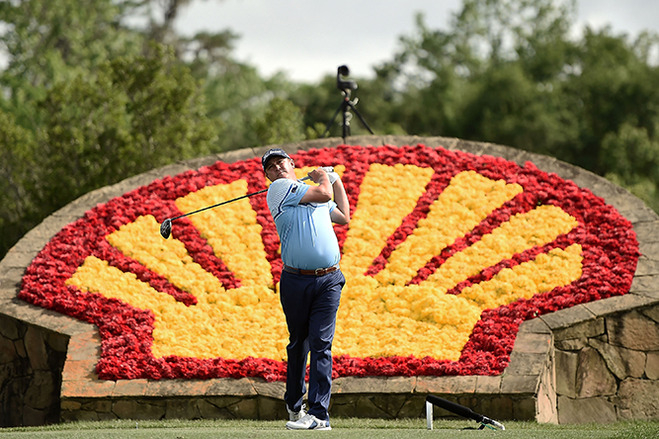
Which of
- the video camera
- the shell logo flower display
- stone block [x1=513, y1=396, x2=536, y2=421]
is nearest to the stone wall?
stone block [x1=513, y1=396, x2=536, y2=421]

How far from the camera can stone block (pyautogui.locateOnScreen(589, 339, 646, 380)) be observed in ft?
28.4

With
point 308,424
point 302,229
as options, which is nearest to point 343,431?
point 308,424

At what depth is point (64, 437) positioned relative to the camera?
18.4ft

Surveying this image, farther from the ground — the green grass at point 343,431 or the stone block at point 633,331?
the stone block at point 633,331

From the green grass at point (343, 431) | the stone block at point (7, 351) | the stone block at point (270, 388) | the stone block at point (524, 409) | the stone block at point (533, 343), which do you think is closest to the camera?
the green grass at point (343, 431)

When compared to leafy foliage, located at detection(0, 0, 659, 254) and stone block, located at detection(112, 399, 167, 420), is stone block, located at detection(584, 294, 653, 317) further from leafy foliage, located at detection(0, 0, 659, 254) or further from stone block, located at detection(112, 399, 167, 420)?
leafy foliage, located at detection(0, 0, 659, 254)

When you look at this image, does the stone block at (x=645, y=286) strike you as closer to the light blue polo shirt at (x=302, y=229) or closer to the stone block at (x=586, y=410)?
the stone block at (x=586, y=410)

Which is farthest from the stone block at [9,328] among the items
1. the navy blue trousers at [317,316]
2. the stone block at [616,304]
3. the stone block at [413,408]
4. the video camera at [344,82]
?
the video camera at [344,82]

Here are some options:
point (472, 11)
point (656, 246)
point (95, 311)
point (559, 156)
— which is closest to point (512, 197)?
point (656, 246)

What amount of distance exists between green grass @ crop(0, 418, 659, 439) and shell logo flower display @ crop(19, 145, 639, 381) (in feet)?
2.69

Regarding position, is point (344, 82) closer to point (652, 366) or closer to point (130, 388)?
point (652, 366)

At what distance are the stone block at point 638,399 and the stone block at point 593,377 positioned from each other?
0.10m

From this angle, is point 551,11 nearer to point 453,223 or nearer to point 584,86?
point 584,86

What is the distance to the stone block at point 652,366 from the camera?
8727 millimetres
